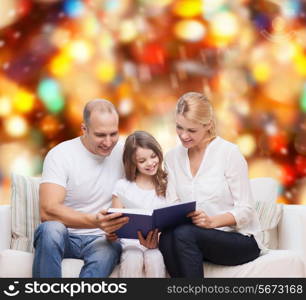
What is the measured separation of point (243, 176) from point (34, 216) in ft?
2.98

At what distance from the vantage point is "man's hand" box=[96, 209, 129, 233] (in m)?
2.28

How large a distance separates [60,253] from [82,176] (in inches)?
14.8

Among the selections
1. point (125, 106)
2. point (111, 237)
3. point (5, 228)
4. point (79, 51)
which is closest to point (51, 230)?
point (111, 237)

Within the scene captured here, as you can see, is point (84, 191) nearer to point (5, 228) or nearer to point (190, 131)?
point (5, 228)

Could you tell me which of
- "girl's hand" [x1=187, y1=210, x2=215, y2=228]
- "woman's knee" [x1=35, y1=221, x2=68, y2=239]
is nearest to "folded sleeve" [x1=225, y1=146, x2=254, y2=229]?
"girl's hand" [x1=187, y1=210, x2=215, y2=228]

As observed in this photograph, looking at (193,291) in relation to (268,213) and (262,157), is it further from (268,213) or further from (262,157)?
(262,157)

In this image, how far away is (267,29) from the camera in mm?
3807

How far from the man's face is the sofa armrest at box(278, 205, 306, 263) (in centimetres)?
79

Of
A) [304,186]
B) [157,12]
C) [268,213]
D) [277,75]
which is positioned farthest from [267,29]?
[268,213]

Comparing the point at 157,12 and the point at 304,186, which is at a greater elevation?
the point at 157,12

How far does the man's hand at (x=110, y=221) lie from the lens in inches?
89.6

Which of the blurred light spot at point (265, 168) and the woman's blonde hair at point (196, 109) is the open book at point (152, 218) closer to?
the woman's blonde hair at point (196, 109)

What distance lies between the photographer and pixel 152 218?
7.23 feet

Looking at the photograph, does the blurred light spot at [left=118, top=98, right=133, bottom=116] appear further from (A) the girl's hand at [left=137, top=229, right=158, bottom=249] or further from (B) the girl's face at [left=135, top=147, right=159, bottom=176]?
(A) the girl's hand at [left=137, top=229, right=158, bottom=249]
